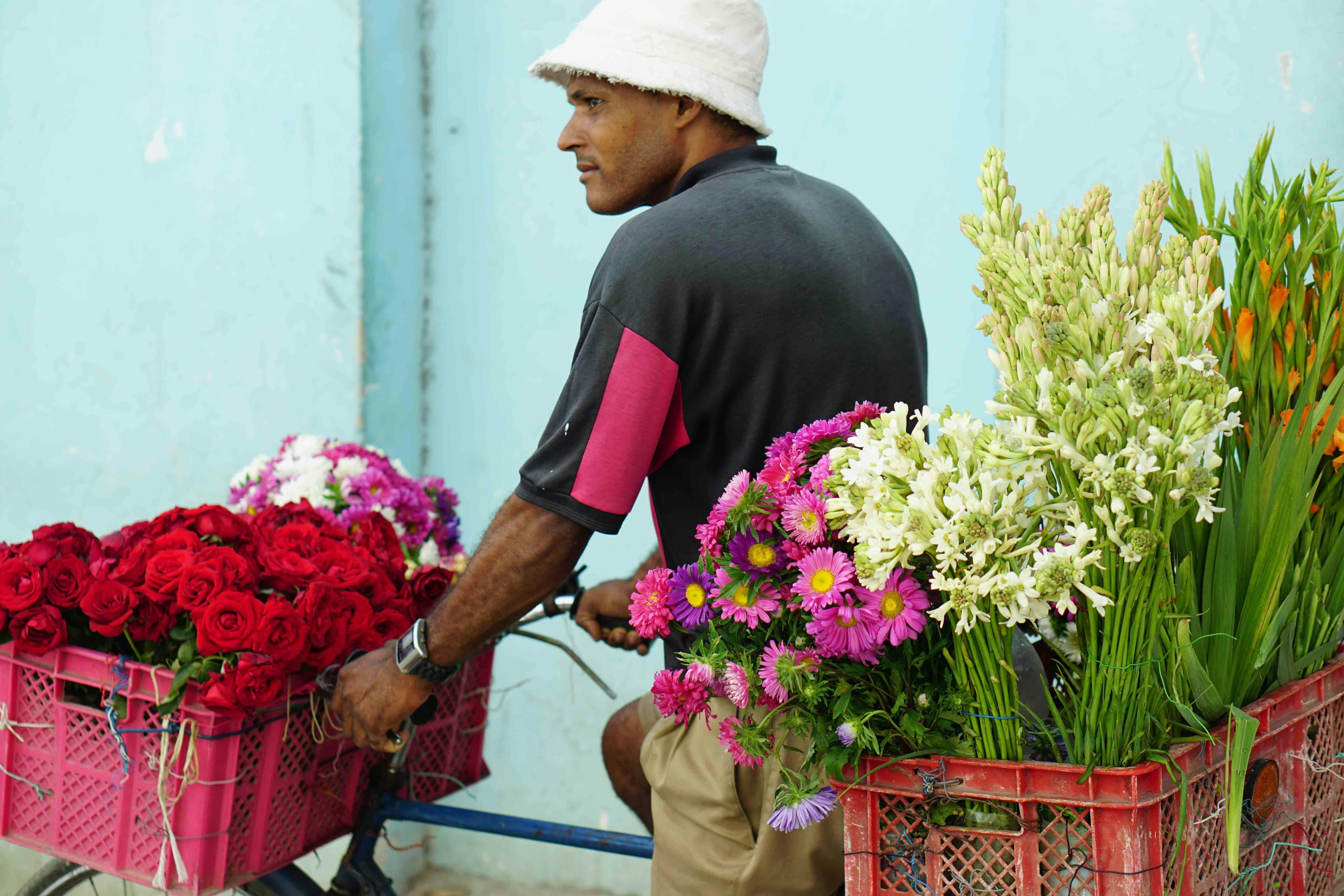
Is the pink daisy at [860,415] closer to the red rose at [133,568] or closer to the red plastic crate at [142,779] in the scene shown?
the red plastic crate at [142,779]

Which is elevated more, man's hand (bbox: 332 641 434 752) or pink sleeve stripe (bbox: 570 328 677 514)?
pink sleeve stripe (bbox: 570 328 677 514)

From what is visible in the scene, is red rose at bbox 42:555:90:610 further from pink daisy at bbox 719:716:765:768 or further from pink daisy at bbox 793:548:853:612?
pink daisy at bbox 793:548:853:612

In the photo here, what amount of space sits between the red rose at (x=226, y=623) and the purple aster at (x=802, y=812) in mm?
1003

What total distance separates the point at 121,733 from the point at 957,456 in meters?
1.46

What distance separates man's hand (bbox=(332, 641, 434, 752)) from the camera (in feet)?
5.95

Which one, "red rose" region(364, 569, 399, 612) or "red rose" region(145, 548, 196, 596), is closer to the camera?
"red rose" region(145, 548, 196, 596)

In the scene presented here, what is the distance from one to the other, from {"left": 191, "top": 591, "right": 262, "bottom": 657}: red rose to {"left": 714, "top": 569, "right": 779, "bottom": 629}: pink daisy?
3.14ft

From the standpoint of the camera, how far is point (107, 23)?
365 cm

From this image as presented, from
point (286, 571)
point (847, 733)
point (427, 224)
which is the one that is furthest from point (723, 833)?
point (427, 224)

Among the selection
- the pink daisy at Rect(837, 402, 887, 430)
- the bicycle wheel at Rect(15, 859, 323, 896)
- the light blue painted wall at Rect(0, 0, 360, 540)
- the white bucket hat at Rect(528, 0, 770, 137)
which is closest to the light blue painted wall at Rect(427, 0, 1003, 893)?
the light blue painted wall at Rect(0, 0, 360, 540)

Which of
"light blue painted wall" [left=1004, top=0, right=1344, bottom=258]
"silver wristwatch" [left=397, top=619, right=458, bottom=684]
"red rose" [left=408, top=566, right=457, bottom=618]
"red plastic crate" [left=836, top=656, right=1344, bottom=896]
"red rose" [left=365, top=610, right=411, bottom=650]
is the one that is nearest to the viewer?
"red plastic crate" [left=836, top=656, right=1344, bottom=896]

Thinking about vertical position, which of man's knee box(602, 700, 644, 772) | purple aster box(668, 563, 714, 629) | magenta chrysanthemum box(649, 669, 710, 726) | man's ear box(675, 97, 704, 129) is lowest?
man's knee box(602, 700, 644, 772)

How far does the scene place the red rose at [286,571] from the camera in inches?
76.8

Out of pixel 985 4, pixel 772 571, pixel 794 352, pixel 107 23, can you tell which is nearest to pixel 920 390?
pixel 794 352
